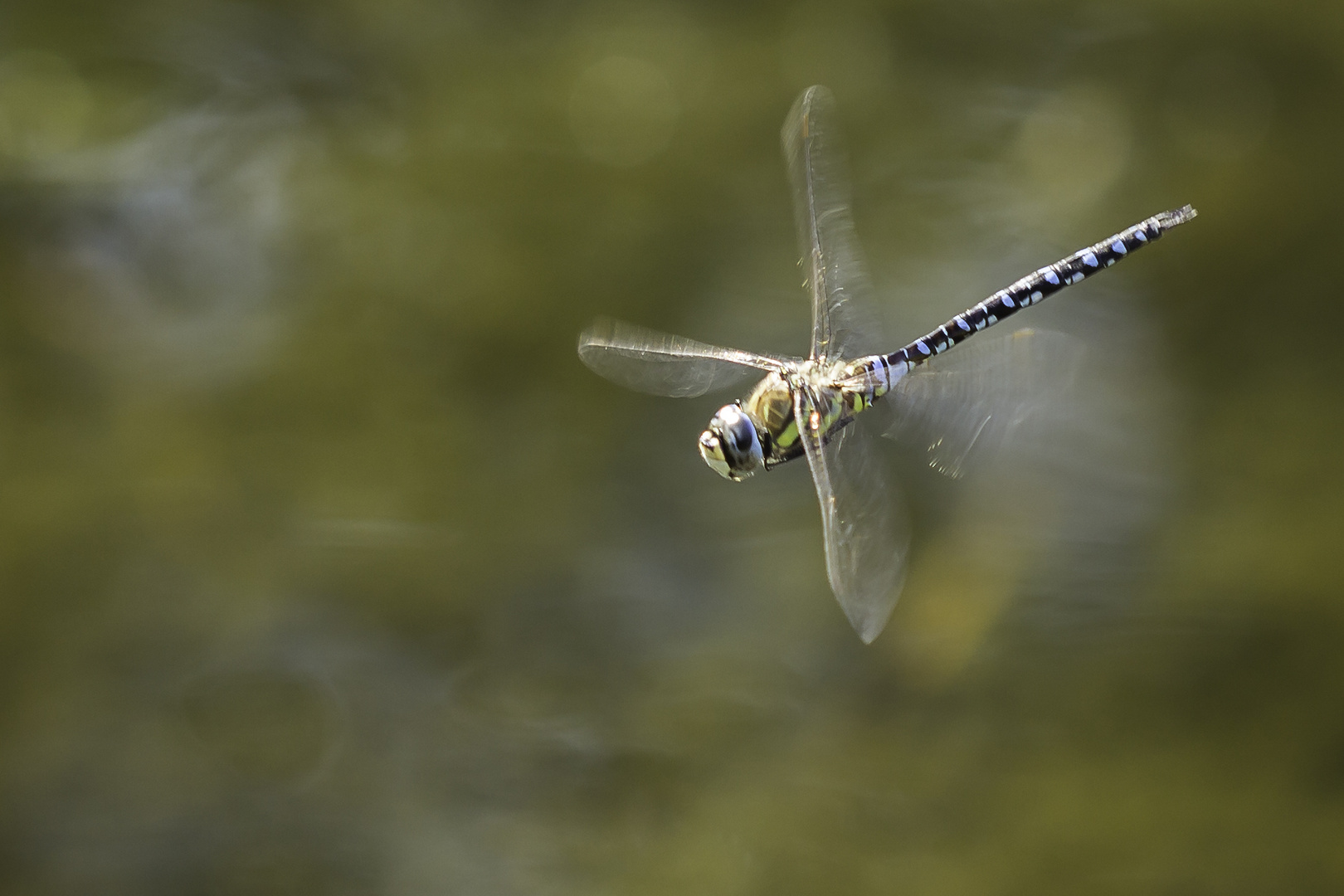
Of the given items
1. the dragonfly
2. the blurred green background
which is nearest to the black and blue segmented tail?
the dragonfly


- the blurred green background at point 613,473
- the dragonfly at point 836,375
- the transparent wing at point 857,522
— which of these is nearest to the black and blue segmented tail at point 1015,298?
the dragonfly at point 836,375

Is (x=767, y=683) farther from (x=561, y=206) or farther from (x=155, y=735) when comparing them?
(x=155, y=735)

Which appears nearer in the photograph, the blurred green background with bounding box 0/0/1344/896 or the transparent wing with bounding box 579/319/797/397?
the transparent wing with bounding box 579/319/797/397

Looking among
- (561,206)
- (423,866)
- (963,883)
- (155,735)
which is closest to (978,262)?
(561,206)

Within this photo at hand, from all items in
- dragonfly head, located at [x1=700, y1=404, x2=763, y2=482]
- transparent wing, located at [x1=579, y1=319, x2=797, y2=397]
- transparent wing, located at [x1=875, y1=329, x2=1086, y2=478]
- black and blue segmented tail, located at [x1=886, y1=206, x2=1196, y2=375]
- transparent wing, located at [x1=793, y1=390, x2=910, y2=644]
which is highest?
black and blue segmented tail, located at [x1=886, y1=206, x2=1196, y2=375]

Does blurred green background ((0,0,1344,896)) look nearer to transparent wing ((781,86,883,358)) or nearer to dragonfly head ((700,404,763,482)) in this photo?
transparent wing ((781,86,883,358))

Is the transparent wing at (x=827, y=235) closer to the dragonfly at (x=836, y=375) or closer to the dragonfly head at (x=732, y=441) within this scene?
the dragonfly at (x=836, y=375)

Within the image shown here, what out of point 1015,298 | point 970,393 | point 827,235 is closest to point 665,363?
point 827,235
